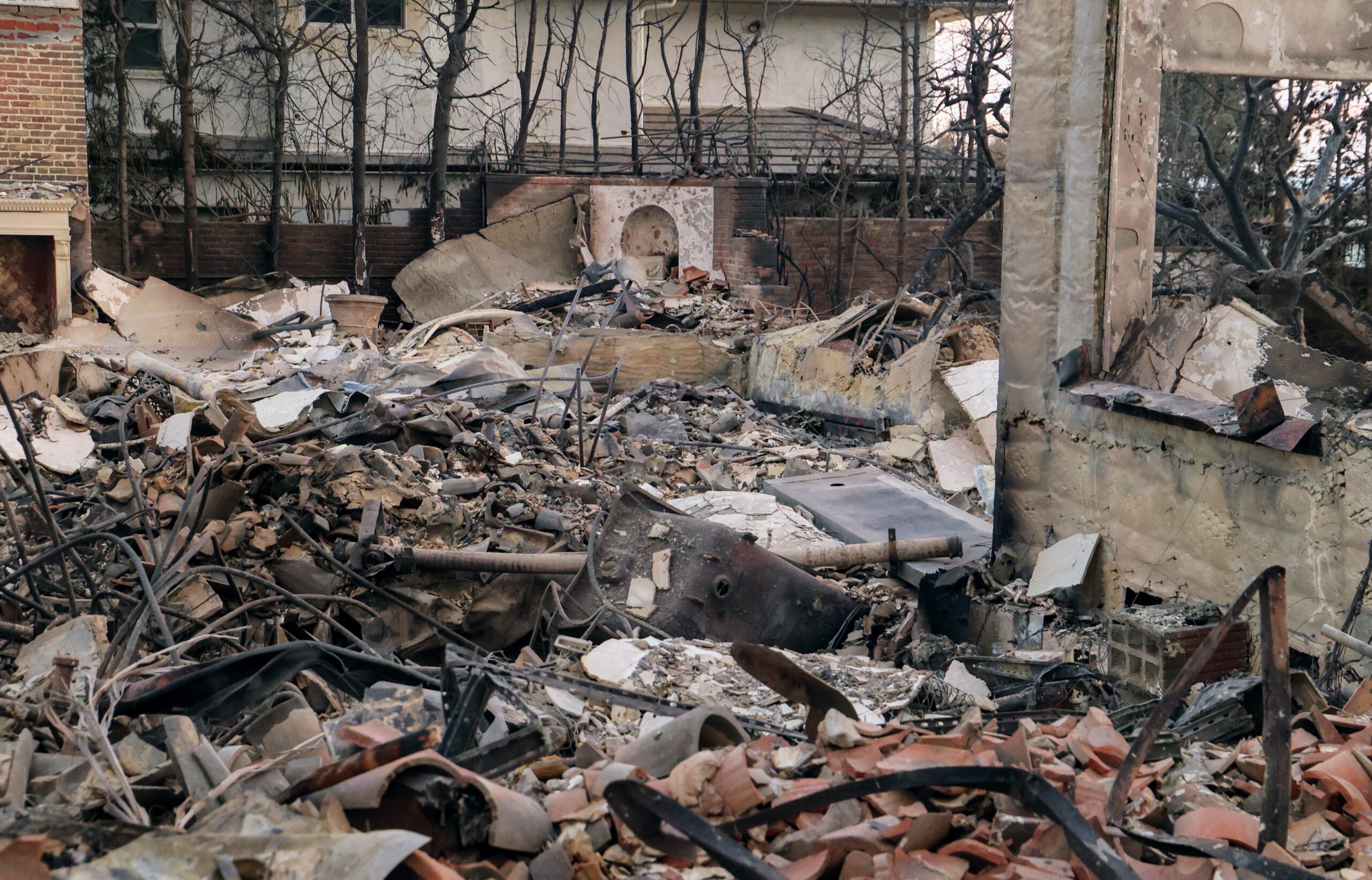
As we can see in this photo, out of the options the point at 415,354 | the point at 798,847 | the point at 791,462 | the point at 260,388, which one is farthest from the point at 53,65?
the point at 798,847

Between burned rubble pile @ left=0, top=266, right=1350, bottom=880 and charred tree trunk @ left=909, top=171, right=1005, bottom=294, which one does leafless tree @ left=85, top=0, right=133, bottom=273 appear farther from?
charred tree trunk @ left=909, top=171, right=1005, bottom=294

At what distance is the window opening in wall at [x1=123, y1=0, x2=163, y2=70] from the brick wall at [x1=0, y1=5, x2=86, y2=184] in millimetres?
6903

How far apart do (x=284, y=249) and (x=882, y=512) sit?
38.1 ft

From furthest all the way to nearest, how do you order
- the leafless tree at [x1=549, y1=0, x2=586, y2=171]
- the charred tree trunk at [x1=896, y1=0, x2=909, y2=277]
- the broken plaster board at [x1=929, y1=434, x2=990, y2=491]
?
the leafless tree at [x1=549, y1=0, x2=586, y2=171]
the charred tree trunk at [x1=896, y1=0, x2=909, y2=277]
the broken plaster board at [x1=929, y1=434, x2=990, y2=491]

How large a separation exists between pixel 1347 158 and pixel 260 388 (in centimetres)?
1267

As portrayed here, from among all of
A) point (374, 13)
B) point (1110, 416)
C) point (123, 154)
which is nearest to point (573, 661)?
point (1110, 416)

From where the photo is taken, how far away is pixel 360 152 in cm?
1650

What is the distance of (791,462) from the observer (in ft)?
29.6

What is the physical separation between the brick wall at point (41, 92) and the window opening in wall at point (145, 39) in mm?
6903

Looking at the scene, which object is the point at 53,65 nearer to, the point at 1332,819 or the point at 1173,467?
the point at 1173,467

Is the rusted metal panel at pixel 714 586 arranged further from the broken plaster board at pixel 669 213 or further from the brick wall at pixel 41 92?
the broken plaster board at pixel 669 213

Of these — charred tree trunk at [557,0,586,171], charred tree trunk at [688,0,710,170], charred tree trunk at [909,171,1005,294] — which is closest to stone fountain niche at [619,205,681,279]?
charred tree trunk at [688,0,710,170]

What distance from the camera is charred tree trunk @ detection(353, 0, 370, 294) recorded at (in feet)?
51.3

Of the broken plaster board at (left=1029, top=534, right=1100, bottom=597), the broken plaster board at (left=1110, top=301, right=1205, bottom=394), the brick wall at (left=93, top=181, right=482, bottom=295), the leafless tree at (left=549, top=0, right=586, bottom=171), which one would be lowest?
the broken plaster board at (left=1029, top=534, right=1100, bottom=597)
